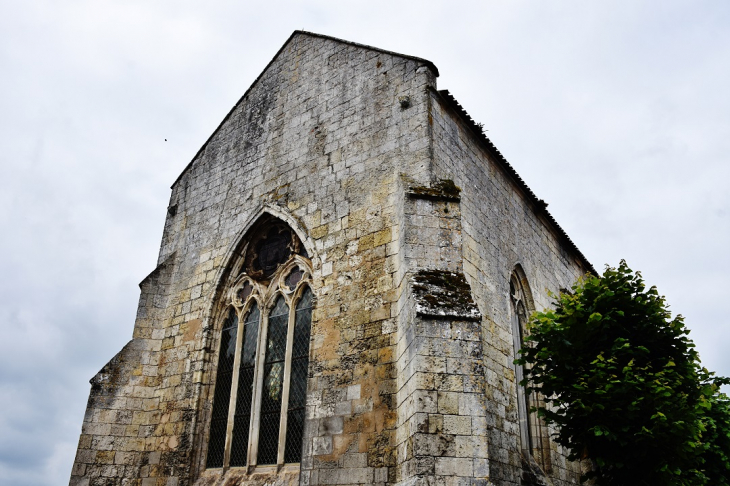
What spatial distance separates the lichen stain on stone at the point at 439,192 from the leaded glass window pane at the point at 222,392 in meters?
4.46

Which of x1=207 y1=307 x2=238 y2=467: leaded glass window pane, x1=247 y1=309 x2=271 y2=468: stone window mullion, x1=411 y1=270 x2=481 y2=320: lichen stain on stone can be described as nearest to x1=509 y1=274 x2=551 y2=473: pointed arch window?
x1=411 y1=270 x2=481 y2=320: lichen stain on stone

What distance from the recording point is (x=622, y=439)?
785cm

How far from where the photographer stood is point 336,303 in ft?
28.3

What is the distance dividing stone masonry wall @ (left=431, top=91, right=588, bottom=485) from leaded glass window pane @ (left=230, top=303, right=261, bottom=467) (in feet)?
12.9

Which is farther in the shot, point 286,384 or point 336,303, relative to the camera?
point 286,384

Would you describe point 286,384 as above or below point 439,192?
below

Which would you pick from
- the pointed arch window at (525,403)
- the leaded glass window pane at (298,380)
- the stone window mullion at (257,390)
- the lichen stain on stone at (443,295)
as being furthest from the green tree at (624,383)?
the stone window mullion at (257,390)

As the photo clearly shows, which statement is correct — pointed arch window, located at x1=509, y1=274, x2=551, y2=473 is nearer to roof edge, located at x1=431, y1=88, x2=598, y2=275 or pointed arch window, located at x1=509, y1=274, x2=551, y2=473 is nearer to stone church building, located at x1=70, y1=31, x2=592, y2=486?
stone church building, located at x1=70, y1=31, x2=592, y2=486

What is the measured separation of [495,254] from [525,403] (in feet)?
8.99

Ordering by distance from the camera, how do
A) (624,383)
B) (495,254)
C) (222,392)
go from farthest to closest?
(222,392)
(495,254)
(624,383)

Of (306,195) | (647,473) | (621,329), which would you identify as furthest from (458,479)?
(306,195)

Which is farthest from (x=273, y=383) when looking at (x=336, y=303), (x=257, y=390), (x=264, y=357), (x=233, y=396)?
(x=336, y=303)

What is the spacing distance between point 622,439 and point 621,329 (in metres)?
1.70

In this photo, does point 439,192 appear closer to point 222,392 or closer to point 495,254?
point 495,254
